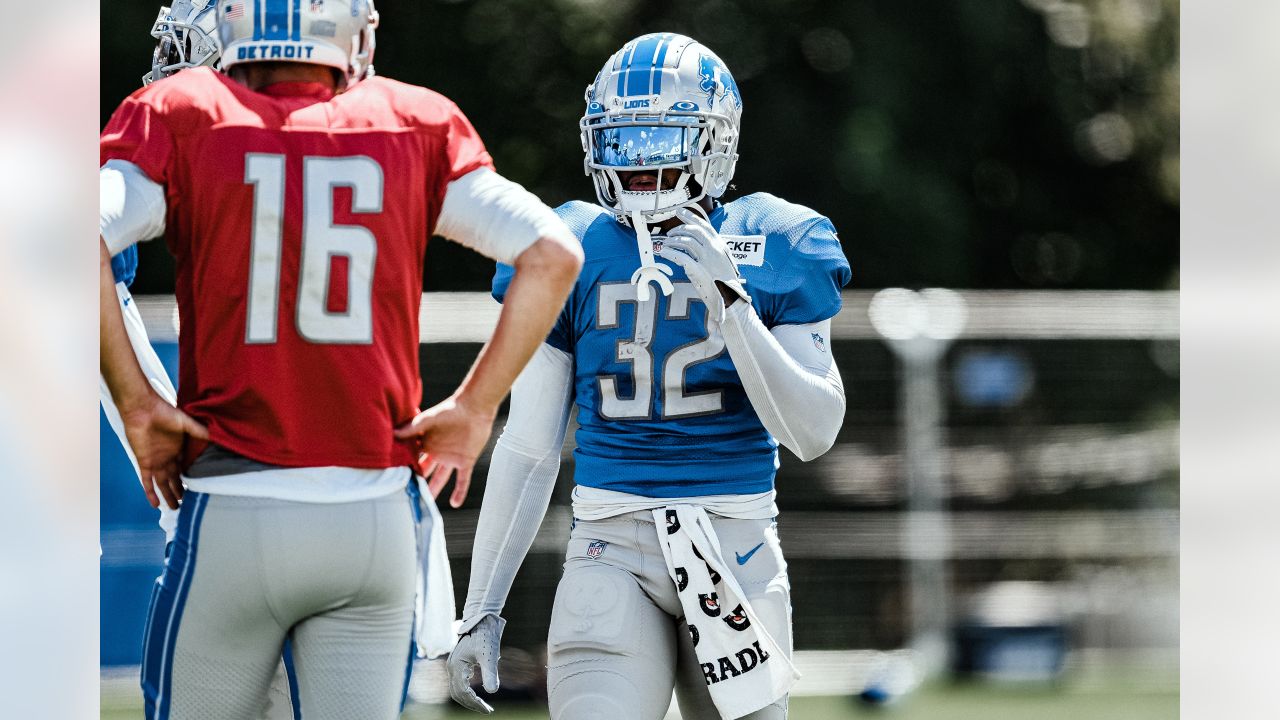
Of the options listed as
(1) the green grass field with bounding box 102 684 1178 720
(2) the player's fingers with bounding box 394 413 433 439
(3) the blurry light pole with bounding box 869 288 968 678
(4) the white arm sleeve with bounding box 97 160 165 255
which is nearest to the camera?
(4) the white arm sleeve with bounding box 97 160 165 255

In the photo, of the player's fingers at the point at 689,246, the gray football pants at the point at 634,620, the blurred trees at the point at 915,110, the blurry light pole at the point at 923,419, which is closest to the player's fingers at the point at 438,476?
the gray football pants at the point at 634,620

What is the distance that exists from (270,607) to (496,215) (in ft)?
1.67

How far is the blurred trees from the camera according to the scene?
8.09 meters

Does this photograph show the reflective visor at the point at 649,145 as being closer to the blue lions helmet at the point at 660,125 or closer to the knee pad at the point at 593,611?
the blue lions helmet at the point at 660,125

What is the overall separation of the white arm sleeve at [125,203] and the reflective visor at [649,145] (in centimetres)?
72

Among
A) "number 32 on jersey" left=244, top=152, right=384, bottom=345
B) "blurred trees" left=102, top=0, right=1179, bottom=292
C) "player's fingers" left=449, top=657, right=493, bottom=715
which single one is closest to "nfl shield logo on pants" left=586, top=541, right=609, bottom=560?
"player's fingers" left=449, top=657, right=493, bottom=715

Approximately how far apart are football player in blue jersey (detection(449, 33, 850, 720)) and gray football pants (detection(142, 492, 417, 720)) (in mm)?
456

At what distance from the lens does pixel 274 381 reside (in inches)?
76.5

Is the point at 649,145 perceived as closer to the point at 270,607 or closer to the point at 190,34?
the point at 190,34

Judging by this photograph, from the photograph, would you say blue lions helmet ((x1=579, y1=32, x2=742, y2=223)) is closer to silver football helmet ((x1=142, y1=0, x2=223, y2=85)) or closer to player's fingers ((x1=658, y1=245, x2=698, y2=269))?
player's fingers ((x1=658, y1=245, x2=698, y2=269))

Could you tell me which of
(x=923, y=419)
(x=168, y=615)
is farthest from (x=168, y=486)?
(x=923, y=419)
